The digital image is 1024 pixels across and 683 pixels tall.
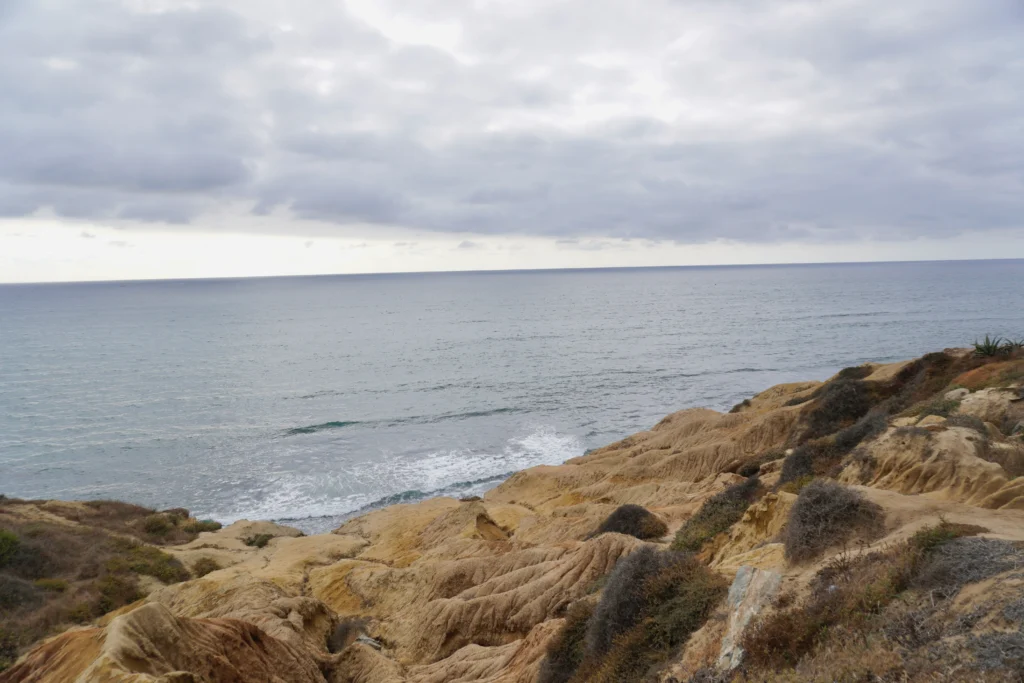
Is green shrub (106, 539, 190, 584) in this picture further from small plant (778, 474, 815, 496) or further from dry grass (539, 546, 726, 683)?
small plant (778, 474, 815, 496)

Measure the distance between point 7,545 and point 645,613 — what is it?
21827 millimetres

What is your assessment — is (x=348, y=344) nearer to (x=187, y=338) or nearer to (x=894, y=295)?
(x=187, y=338)

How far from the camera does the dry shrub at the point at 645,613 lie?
8797mm

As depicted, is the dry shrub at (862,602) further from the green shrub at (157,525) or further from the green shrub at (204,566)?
the green shrub at (157,525)

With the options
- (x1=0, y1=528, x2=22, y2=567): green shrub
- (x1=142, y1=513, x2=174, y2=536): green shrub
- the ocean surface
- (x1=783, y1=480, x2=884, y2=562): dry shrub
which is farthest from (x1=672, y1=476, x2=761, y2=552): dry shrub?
(x1=142, y1=513, x2=174, y2=536): green shrub

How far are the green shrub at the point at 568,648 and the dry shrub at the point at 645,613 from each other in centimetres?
56

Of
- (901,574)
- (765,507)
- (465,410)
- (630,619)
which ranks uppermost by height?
(901,574)

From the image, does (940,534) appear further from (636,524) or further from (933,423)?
(636,524)

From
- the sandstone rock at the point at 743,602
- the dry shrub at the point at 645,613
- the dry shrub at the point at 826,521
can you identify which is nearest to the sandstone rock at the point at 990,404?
the dry shrub at the point at 826,521

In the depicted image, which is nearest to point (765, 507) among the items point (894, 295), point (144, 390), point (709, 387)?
point (709, 387)

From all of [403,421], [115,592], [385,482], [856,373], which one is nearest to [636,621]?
[115,592]

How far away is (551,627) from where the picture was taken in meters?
12.5

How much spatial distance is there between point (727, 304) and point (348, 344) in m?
93.7

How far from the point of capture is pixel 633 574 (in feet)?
33.8
